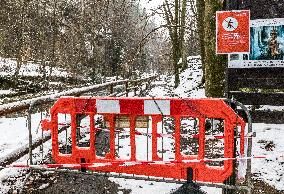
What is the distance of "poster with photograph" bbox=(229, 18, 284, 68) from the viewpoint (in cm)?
722

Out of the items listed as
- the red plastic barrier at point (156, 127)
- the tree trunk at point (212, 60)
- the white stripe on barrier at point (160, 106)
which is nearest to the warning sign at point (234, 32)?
the red plastic barrier at point (156, 127)

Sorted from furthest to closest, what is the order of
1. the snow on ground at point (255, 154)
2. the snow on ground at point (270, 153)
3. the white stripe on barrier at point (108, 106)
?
the snow on ground at point (270, 153)
the snow on ground at point (255, 154)
the white stripe on barrier at point (108, 106)

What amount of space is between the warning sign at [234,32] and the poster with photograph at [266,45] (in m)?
2.20

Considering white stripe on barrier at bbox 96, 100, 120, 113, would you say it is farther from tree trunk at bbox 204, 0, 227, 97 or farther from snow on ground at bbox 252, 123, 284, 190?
tree trunk at bbox 204, 0, 227, 97

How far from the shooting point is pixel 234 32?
5227mm

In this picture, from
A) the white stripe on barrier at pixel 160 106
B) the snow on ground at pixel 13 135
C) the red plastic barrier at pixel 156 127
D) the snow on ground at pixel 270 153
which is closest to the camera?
the red plastic barrier at pixel 156 127

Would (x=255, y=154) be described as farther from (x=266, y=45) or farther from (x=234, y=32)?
(x=234, y=32)

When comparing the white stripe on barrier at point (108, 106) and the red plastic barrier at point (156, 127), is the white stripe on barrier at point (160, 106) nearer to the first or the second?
the red plastic barrier at point (156, 127)

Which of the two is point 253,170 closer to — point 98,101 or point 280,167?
point 280,167

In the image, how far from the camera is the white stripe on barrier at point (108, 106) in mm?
5438

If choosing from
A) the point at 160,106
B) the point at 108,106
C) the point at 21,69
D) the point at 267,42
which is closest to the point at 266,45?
the point at 267,42

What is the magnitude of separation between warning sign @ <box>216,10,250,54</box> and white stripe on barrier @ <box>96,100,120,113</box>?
1715 millimetres

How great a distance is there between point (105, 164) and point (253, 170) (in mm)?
2786

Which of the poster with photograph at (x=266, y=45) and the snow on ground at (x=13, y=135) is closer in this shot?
the poster with photograph at (x=266, y=45)
